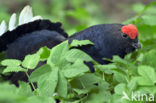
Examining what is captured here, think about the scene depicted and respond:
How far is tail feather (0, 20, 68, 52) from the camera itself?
10.7ft

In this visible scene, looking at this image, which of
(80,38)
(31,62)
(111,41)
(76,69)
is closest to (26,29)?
(80,38)

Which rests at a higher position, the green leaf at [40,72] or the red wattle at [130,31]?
the red wattle at [130,31]

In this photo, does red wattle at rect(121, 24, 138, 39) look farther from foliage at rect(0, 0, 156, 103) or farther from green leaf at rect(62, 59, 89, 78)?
green leaf at rect(62, 59, 89, 78)

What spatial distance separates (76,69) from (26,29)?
5.60ft

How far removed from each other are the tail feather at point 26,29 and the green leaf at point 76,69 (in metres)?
1.57

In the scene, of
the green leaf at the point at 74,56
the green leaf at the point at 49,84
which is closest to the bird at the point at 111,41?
the green leaf at the point at 74,56

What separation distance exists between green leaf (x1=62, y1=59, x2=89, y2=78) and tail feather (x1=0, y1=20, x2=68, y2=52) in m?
1.57

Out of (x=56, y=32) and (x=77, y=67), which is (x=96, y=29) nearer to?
(x=56, y=32)

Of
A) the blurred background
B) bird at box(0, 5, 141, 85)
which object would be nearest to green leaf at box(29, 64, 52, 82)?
bird at box(0, 5, 141, 85)

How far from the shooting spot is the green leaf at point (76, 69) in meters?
1.81

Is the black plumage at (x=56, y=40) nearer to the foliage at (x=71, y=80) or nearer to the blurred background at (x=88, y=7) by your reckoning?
the foliage at (x=71, y=80)

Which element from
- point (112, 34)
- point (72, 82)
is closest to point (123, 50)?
point (112, 34)

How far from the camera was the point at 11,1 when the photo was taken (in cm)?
818

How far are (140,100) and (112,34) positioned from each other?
1333 mm
